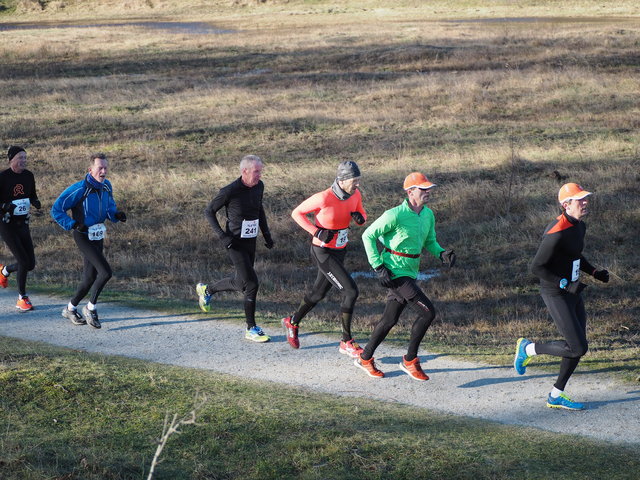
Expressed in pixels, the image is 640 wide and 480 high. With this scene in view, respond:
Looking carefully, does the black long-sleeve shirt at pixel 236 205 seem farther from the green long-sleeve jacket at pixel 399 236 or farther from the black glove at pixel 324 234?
the green long-sleeve jacket at pixel 399 236

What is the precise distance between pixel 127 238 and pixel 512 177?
8064 millimetres

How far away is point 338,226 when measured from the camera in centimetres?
827

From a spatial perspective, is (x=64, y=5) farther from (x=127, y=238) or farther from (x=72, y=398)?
(x=72, y=398)

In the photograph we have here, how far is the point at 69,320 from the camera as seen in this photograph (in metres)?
9.85

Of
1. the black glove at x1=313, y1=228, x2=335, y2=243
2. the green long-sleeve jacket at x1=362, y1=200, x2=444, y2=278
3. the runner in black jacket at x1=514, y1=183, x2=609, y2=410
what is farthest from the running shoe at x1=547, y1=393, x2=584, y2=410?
the black glove at x1=313, y1=228, x2=335, y2=243

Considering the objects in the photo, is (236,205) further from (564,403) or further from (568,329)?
(564,403)

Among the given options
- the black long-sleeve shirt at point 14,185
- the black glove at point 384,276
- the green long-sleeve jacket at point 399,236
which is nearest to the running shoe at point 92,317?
the black long-sleeve shirt at point 14,185

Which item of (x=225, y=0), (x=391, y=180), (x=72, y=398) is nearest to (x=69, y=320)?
(x=72, y=398)

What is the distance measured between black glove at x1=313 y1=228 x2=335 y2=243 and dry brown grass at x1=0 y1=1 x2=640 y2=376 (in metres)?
1.98

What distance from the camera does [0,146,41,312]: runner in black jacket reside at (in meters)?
9.87

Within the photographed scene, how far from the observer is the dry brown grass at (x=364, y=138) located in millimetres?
13000

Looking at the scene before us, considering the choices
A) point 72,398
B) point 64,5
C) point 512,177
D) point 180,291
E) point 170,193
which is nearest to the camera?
point 72,398

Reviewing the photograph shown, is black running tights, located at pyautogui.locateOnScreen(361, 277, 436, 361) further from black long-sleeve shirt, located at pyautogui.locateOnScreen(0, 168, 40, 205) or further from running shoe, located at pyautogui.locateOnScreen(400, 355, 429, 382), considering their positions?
black long-sleeve shirt, located at pyautogui.locateOnScreen(0, 168, 40, 205)

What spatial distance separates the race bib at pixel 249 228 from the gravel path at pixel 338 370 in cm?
117
